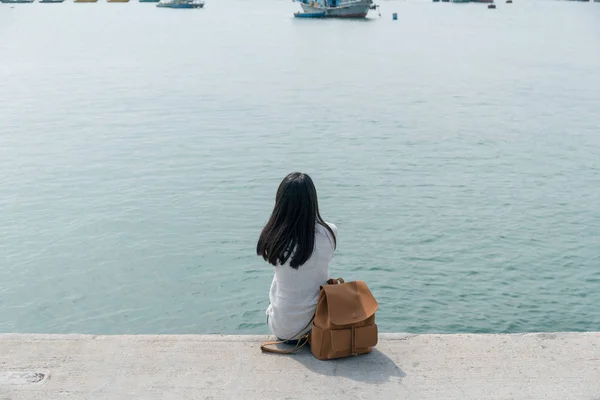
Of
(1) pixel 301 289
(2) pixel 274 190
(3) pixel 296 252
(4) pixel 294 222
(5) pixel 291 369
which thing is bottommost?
(2) pixel 274 190

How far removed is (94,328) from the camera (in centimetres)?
902

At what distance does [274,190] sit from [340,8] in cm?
7343

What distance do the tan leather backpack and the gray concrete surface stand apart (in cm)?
10

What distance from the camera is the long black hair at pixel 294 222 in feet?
16.6

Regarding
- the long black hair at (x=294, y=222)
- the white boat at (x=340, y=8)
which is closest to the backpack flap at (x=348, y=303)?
the long black hair at (x=294, y=222)

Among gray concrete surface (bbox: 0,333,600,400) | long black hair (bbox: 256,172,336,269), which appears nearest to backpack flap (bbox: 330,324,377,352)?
gray concrete surface (bbox: 0,333,600,400)

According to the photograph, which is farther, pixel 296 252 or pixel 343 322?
pixel 296 252

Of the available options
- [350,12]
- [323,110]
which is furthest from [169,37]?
[323,110]

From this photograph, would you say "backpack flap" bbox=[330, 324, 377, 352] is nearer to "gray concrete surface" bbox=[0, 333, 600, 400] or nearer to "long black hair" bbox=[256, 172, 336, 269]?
"gray concrete surface" bbox=[0, 333, 600, 400]

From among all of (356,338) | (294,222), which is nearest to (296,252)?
(294,222)

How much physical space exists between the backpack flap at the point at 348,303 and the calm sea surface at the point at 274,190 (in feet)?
→ 13.1

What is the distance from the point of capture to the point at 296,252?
16.8ft

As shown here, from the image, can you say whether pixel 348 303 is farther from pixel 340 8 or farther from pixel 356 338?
pixel 340 8

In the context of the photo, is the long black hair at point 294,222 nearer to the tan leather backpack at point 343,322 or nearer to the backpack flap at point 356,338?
the tan leather backpack at point 343,322
